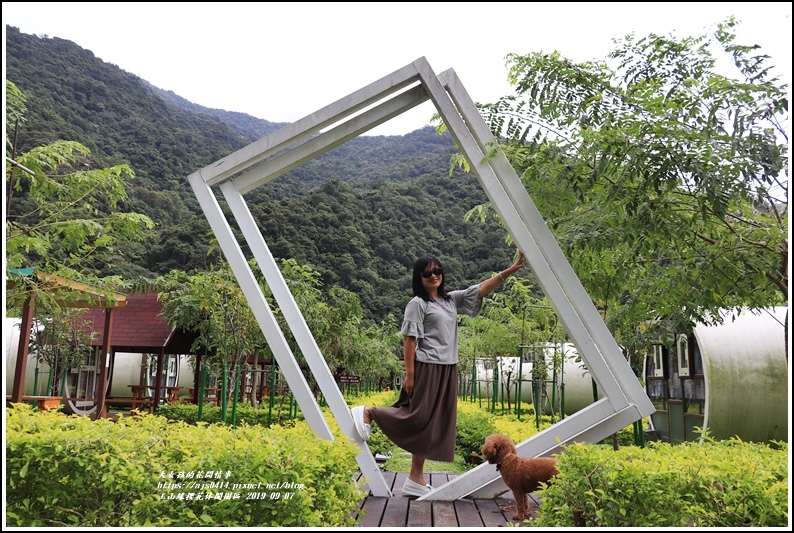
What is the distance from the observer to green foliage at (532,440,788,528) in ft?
9.35

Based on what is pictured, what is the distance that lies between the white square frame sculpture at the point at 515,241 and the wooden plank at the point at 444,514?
13 centimetres

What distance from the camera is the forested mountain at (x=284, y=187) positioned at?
15.5 m

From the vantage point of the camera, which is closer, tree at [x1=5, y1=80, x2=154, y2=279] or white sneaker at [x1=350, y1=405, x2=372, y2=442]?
white sneaker at [x1=350, y1=405, x2=372, y2=442]

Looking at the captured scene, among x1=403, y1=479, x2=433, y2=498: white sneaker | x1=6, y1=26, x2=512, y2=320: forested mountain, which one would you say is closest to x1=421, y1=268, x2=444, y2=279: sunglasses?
x1=403, y1=479, x2=433, y2=498: white sneaker

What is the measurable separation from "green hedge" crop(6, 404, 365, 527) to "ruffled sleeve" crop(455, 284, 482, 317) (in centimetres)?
156

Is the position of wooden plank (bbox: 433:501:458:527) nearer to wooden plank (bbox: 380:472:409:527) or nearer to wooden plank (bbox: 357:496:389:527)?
wooden plank (bbox: 380:472:409:527)

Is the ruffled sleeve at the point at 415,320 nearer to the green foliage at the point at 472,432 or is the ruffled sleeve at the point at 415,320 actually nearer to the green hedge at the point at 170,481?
the green hedge at the point at 170,481

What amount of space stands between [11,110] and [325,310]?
307 inches

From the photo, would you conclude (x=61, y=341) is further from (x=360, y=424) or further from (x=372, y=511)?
(x=372, y=511)

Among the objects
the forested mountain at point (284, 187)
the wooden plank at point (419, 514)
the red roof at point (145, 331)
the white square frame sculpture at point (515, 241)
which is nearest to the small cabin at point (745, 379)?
the white square frame sculpture at point (515, 241)

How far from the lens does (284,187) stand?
2152 centimetres

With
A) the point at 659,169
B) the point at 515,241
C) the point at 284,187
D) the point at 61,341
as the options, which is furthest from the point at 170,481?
the point at 284,187

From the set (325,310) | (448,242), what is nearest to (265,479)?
(325,310)

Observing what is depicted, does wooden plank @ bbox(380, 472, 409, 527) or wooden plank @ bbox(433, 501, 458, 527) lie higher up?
wooden plank @ bbox(380, 472, 409, 527)
